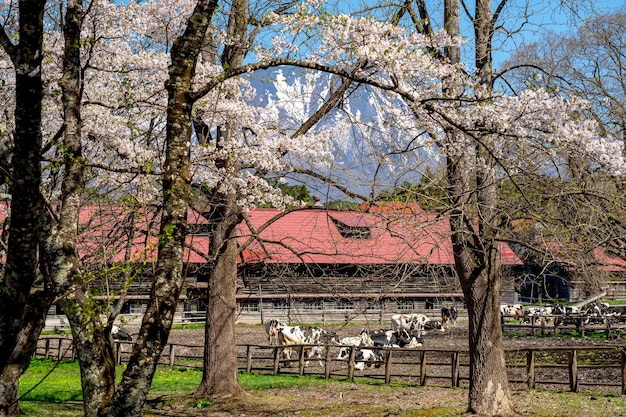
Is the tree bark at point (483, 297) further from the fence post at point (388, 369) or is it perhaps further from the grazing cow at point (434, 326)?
the grazing cow at point (434, 326)

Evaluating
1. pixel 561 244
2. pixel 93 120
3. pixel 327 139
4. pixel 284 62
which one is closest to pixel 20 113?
pixel 284 62

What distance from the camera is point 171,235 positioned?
16.4 ft

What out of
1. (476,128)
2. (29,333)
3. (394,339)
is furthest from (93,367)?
(394,339)

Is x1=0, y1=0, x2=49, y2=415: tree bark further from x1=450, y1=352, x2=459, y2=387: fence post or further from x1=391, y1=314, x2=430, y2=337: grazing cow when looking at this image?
x1=391, y1=314, x2=430, y2=337: grazing cow

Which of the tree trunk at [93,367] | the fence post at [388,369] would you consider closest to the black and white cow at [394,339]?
the fence post at [388,369]

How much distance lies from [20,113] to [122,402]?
2.08 m

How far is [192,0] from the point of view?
12906mm

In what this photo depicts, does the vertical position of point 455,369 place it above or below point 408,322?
below

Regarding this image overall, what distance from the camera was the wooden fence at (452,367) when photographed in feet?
55.9

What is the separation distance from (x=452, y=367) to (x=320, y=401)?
14.0 ft

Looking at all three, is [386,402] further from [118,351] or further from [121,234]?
[118,351]

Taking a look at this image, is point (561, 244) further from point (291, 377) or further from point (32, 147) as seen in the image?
point (291, 377)

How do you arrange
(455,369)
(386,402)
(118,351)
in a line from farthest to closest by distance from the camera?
(118,351)
(455,369)
(386,402)

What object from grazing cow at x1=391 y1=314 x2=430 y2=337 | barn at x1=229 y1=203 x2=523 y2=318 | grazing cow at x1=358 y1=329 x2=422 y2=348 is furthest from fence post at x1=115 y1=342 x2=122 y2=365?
grazing cow at x1=391 y1=314 x2=430 y2=337
